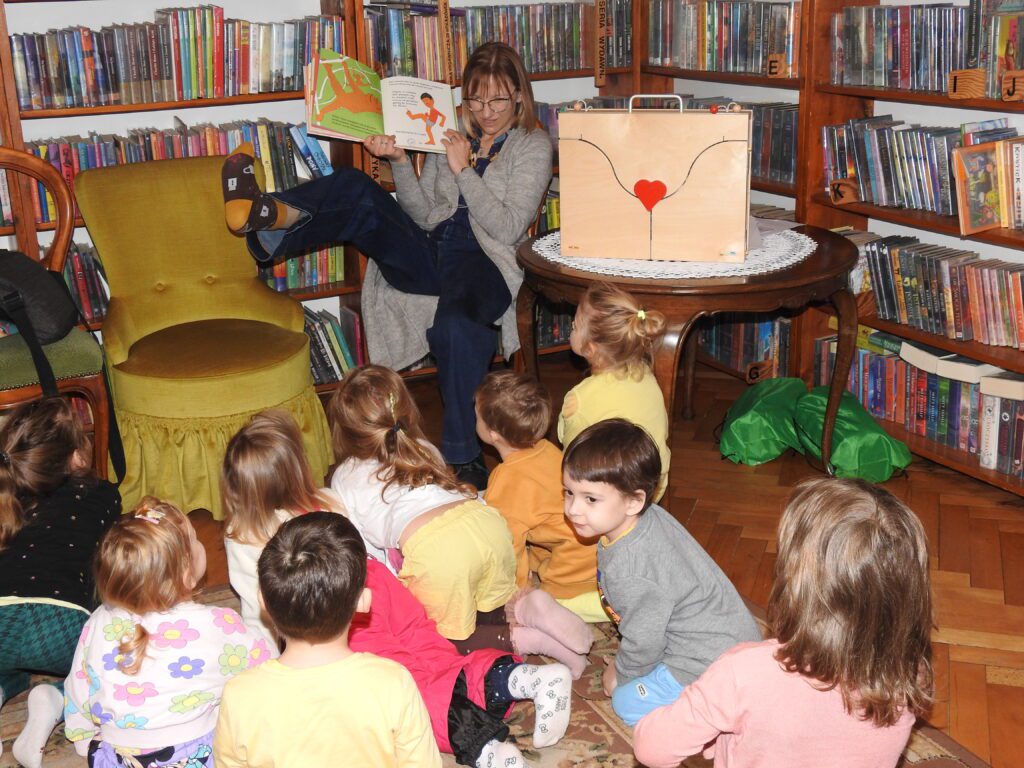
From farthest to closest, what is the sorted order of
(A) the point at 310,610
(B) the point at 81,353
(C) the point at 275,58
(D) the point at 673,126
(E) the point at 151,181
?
(C) the point at 275,58
(E) the point at 151,181
(B) the point at 81,353
(D) the point at 673,126
(A) the point at 310,610

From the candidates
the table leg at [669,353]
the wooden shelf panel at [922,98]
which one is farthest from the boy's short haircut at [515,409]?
the wooden shelf panel at [922,98]

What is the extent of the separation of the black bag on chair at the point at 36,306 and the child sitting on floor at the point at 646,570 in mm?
1547

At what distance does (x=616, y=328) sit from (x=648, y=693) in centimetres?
81

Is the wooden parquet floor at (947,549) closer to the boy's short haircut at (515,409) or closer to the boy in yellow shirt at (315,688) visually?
the boy's short haircut at (515,409)

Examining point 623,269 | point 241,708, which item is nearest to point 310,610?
point 241,708

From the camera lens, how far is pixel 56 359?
2.90m

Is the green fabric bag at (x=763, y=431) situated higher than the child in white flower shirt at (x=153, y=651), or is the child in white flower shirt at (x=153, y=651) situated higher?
the child in white flower shirt at (x=153, y=651)

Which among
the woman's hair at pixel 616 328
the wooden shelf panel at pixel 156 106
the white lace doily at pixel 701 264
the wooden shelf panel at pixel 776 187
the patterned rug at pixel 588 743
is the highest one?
the wooden shelf panel at pixel 156 106

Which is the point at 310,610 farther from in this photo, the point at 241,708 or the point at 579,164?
the point at 579,164

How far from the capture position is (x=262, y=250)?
122 inches

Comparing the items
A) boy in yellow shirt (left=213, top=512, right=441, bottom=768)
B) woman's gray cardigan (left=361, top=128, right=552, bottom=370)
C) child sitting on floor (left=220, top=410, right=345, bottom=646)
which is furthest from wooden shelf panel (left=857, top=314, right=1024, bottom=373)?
boy in yellow shirt (left=213, top=512, right=441, bottom=768)

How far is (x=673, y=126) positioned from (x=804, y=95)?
3.10 feet

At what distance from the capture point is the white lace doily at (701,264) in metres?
2.58

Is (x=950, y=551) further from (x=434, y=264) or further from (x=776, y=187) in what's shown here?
(x=434, y=264)
